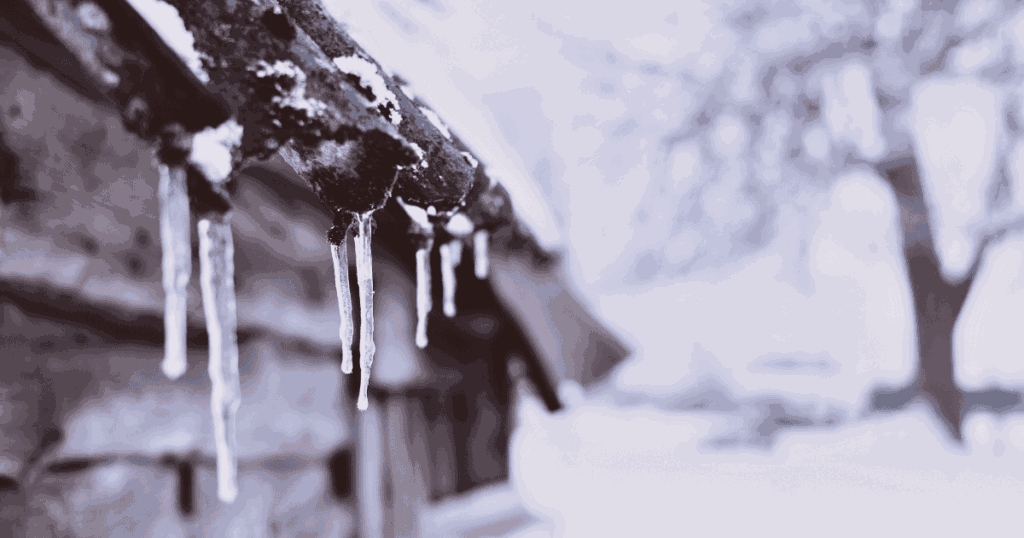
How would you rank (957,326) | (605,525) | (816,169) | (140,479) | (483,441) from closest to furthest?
(140,479) < (483,441) < (605,525) < (957,326) < (816,169)

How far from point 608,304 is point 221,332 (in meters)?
7.60

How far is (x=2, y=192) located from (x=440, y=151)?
922mm

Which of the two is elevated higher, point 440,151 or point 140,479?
point 440,151

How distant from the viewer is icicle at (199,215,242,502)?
42.4 inches

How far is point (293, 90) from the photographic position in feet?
2.83

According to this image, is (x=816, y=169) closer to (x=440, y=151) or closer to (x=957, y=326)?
(x=957, y=326)

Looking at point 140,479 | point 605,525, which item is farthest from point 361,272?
point 605,525

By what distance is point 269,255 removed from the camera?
1.66 m

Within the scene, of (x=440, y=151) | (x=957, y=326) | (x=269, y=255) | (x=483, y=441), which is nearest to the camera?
(x=440, y=151)

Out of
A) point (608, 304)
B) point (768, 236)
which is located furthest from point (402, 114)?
point (608, 304)

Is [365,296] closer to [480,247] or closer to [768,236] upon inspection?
[480,247]

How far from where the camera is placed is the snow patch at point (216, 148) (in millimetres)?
880

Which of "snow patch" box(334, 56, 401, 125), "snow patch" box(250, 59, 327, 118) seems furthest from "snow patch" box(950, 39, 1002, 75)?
"snow patch" box(250, 59, 327, 118)

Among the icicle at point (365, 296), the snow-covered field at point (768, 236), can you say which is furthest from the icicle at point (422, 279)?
the snow-covered field at point (768, 236)
